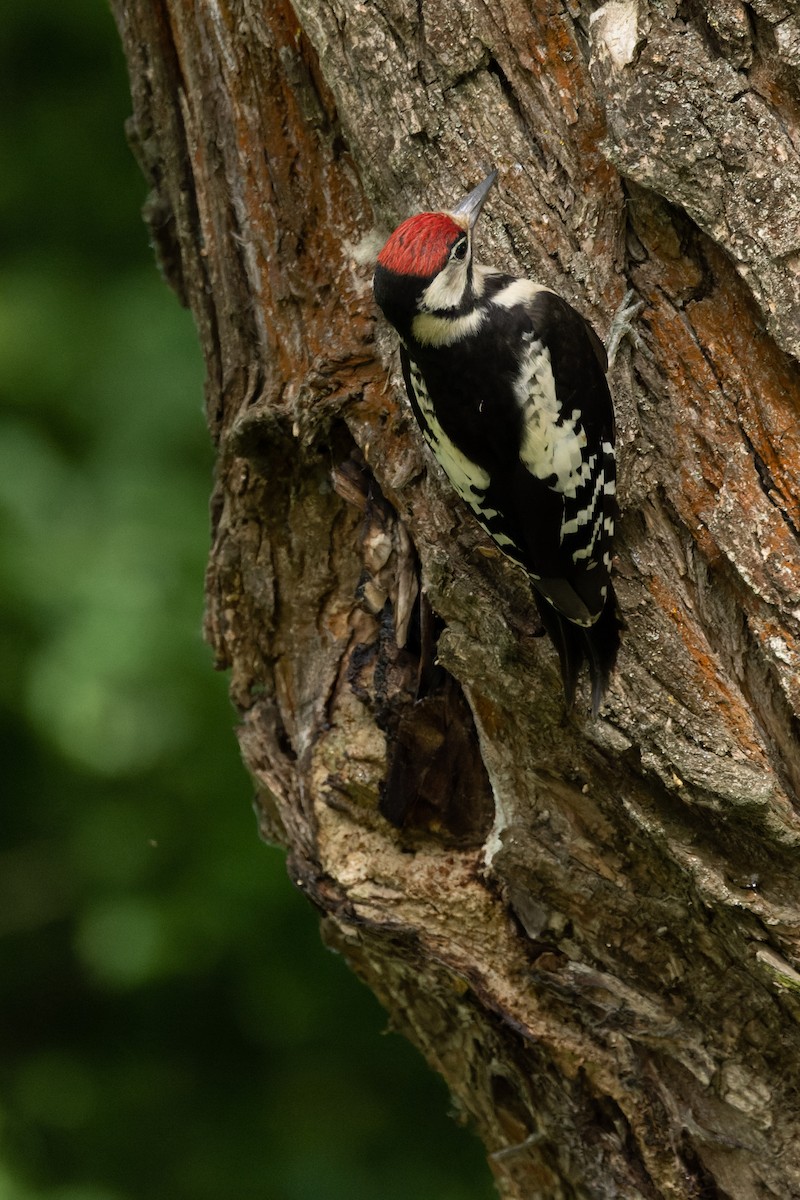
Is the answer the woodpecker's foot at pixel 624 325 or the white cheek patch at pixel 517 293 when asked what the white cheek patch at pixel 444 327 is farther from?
the woodpecker's foot at pixel 624 325

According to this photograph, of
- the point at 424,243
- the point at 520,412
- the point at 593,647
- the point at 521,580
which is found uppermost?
the point at 424,243

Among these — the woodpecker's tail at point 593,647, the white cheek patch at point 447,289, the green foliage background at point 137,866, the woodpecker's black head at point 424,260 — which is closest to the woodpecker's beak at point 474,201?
the woodpecker's black head at point 424,260

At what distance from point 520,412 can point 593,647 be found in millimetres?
564

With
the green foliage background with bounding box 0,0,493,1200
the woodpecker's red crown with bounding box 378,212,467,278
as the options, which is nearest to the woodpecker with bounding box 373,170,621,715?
the woodpecker's red crown with bounding box 378,212,467,278

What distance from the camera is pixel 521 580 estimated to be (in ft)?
9.08

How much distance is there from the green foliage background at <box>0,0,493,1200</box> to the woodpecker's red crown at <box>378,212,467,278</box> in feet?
5.52

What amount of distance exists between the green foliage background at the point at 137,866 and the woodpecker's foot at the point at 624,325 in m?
1.88

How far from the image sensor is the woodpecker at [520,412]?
2.54 m

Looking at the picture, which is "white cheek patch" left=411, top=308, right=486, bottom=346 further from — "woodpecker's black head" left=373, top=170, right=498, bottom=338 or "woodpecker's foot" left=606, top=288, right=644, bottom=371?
"woodpecker's foot" left=606, top=288, right=644, bottom=371

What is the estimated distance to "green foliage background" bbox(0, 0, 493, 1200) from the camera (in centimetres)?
398

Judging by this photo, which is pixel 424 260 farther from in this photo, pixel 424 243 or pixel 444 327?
pixel 444 327

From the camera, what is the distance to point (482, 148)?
8.64ft

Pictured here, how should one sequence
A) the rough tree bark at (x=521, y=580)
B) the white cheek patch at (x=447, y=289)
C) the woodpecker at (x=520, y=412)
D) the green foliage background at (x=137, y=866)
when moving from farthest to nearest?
the green foliage background at (x=137, y=866) → the white cheek patch at (x=447, y=289) → the woodpecker at (x=520, y=412) → the rough tree bark at (x=521, y=580)

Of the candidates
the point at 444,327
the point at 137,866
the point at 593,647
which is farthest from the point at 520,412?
the point at 137,866
